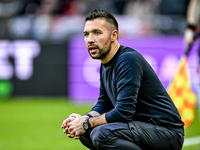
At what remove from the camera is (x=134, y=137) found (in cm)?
338

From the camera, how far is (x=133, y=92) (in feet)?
10.9

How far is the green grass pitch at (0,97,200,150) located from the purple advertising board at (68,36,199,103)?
61 centimetres

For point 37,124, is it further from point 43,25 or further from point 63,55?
point 43,25

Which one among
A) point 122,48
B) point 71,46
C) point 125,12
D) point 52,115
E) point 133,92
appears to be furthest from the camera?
point 125,12

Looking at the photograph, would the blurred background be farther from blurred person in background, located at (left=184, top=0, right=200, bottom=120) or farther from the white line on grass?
blurred person in background, located at (left=184, top=0, right=200, bottom=120)

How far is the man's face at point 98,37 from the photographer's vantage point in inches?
139

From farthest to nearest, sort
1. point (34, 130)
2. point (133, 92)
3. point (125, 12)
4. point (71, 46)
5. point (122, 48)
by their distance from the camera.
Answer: point (125, 12), point (71, 46), point (34, 130), point (122, 48), point (133, 92)

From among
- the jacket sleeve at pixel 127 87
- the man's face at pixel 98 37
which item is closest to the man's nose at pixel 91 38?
the man's face at pixel 98 37

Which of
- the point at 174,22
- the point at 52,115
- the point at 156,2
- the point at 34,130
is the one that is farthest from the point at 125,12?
the point at 34,130

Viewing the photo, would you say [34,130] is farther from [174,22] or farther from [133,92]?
[174,22]

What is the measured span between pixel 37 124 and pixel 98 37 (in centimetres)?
408

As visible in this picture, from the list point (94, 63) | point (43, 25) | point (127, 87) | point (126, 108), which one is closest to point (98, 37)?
point (127, 87)

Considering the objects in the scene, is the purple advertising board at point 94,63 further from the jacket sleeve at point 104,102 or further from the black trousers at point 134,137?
the black trousers at point 134,137

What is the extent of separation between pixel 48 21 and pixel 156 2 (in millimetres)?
3915
